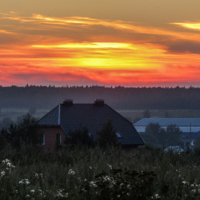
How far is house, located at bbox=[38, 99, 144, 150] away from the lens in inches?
2114

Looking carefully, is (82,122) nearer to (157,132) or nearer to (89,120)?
(89,120)

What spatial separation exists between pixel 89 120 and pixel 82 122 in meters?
1.28

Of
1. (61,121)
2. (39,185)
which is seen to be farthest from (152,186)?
(61,121)

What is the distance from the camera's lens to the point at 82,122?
56.2 m

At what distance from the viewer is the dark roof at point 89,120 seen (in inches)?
2138

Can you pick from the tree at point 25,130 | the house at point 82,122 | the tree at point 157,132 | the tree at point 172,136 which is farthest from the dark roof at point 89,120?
the tree at point 157,132

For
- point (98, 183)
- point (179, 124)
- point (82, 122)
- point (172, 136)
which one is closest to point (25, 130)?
point (82, 122)

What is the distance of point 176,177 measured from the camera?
331 inches

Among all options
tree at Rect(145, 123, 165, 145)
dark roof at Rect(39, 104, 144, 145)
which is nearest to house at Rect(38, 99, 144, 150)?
dark roof at Rect(39, 104, 144, 145)

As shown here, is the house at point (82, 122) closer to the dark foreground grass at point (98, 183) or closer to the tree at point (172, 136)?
the dark foreground grass at point (98, 183)

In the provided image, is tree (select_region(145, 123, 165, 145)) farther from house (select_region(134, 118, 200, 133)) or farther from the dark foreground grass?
the dark foreground grass

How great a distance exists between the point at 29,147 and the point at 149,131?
11648 centimetres

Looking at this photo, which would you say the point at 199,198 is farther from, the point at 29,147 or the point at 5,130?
the point at 5,130

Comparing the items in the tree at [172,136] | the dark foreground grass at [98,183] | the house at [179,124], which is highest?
the house at [179,124]
